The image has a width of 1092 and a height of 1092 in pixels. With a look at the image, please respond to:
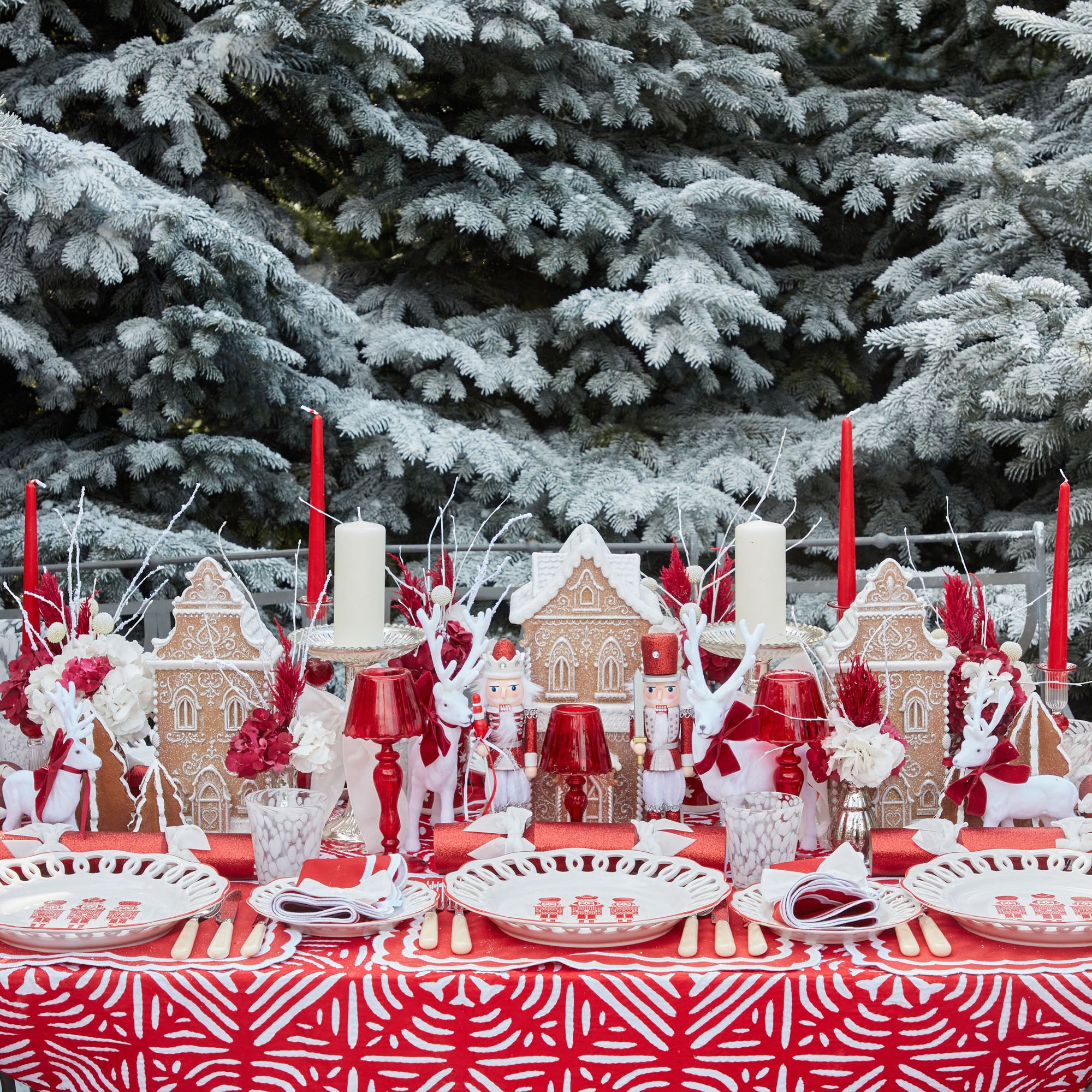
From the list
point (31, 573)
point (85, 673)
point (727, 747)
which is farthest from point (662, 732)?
point (31, 573)

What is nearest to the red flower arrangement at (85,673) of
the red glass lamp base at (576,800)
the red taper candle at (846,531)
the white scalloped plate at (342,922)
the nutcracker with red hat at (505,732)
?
the white scalloped plate at (342,922)

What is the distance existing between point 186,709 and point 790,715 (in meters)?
0.75

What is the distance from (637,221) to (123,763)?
3157mm

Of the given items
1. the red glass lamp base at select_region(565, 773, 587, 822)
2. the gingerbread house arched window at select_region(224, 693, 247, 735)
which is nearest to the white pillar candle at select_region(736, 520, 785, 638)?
the red glass lamp base at select_region(565, 773, 587, 822)

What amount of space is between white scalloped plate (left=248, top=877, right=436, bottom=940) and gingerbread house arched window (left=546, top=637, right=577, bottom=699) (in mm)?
383

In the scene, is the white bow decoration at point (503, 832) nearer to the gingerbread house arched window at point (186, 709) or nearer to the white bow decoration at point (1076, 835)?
the gingerbread house arched window at point (186, 709)

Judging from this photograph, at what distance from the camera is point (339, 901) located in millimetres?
1041

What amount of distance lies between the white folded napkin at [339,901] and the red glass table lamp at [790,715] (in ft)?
1.47

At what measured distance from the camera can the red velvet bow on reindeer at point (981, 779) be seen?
1.27 meters

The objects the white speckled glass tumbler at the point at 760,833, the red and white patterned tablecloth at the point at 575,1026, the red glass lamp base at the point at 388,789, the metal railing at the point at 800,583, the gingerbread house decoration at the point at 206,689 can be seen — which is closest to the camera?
the red and white patterned tablecloth at the point at 575,1026

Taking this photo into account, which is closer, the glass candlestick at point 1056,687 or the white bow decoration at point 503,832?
the white bow decoration at point 503,832

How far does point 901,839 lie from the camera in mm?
1247

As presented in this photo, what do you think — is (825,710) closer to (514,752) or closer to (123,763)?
(514,752)

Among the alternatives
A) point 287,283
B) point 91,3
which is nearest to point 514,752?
point 287,283
